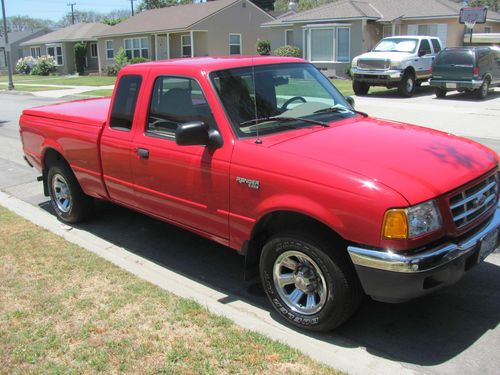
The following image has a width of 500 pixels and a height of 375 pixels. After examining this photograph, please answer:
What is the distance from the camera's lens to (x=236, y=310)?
162 inches

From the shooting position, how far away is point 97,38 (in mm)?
45906

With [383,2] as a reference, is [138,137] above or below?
below

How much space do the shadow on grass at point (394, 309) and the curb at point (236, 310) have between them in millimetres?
66

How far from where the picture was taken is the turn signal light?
3098 millimetres

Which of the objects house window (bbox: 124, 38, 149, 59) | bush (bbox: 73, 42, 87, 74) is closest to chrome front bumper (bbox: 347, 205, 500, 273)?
house window (bbox: 124, 38, 149, 59)

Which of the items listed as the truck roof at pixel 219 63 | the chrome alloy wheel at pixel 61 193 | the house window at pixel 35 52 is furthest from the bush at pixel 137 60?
the truck roof at pixel 219 63

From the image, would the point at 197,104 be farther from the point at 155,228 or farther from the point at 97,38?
the point at 97,38

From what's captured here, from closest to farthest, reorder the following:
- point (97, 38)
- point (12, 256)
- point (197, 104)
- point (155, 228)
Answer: point (197, 104) → point (12, 256) → point (155, 228) → point (97, 38)

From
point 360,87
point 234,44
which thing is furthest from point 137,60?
point 360,87

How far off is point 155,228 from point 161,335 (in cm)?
252

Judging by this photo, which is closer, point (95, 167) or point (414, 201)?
point (414, 201)

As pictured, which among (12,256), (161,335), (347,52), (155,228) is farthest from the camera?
(347,52)

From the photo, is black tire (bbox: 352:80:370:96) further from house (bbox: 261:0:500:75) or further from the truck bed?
the truck bed

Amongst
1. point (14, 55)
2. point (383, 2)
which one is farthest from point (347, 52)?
point (14, 55)
